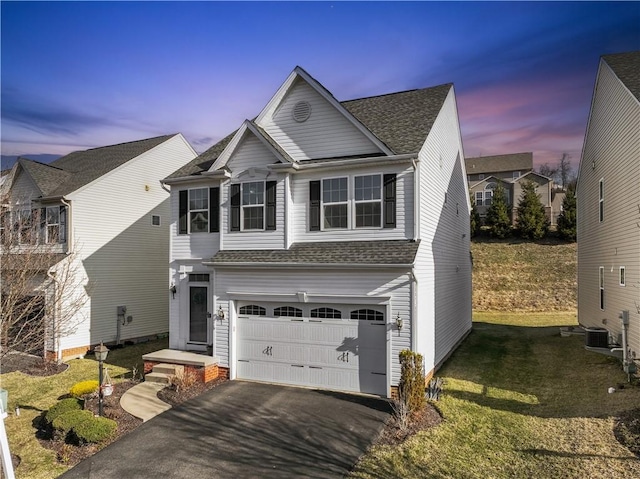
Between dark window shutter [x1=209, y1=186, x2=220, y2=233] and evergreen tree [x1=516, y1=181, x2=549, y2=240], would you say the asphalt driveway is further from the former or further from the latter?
evergreen tree [x1=516, y1=181, x2=549, y2=240]

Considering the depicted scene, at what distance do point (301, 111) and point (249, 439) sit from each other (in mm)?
9472

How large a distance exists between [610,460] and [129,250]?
18.6m

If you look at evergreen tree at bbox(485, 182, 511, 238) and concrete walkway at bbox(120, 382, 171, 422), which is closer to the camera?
concrete walkway at bbox(120, 382, 171, 422)

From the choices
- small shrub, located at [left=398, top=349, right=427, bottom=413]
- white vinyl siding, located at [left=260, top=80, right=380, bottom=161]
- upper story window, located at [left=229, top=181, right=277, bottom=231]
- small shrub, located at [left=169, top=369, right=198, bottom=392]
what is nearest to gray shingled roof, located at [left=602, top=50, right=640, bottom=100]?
white vinyl siding, located at [left=260, top=80, right=380, bottom=161]

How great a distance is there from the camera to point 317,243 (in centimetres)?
1227

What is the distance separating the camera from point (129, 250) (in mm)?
19016

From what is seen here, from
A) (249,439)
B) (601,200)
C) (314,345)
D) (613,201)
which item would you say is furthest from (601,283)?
(249,439)

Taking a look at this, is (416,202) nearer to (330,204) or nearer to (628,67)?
(330,204)

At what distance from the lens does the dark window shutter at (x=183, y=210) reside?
47.3 ft

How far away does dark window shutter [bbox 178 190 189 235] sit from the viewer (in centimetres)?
1442

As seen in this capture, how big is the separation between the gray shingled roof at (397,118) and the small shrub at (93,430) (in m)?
8.21

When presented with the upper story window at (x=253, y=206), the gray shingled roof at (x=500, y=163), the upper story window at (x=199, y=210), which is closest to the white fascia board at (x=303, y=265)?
the upper story window at (x=253, y=206)

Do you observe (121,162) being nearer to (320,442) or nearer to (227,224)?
(227,224)

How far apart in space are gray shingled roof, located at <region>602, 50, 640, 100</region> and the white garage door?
10609mm
